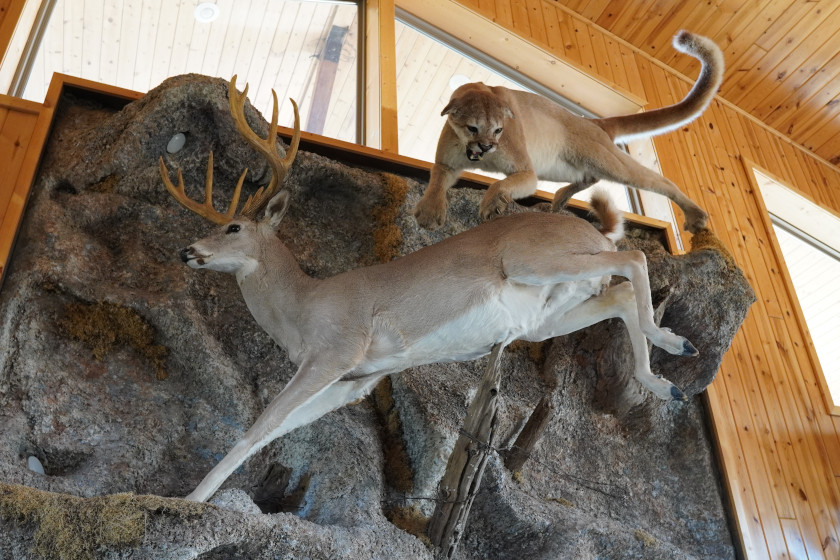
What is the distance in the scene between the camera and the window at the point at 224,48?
4.59m

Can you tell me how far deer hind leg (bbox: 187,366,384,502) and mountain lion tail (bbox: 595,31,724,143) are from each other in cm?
233

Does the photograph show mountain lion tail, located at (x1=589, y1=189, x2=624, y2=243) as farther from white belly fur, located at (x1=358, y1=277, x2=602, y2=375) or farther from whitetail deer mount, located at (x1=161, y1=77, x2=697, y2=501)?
white belly fur, located at (x1=358, y1=277, x2=602, y2=375)

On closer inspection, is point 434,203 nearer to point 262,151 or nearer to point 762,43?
point 262,151

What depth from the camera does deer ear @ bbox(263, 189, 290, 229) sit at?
353 cm

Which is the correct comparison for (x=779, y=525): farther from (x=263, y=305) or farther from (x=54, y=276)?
(x=54, y=276)

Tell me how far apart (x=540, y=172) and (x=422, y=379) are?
1.29 m

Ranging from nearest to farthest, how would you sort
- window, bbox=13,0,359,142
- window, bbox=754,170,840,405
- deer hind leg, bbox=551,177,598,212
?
deer hind leg, bbox=551,177,598,212, window, bbox=13,0,359,142, window, bbox=754,170,840,405

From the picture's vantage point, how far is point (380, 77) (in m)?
5.24

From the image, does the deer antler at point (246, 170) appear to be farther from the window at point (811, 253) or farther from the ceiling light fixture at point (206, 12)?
the window at point (811, 253)

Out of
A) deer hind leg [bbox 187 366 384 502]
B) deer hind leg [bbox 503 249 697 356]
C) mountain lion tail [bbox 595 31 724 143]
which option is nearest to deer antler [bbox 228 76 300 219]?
deer hind leg [bbox 187 366 384 502]

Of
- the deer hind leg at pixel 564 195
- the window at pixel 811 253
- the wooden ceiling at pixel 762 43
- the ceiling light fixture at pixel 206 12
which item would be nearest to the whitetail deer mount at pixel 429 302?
the deer hind leg at pixel 564 195

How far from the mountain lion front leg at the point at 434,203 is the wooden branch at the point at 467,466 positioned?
2.72 ft

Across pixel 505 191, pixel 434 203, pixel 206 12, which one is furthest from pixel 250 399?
pixel 206 12

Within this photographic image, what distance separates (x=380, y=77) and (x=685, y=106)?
2037 millimetres
